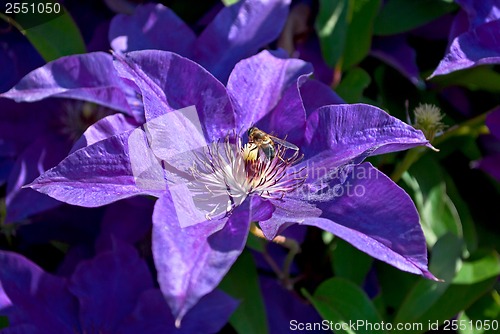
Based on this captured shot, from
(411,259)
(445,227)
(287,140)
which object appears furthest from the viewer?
(445,227)

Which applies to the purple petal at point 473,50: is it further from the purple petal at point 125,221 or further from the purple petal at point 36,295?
the purple petal at point 36,295

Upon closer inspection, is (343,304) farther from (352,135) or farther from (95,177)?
(95,177)

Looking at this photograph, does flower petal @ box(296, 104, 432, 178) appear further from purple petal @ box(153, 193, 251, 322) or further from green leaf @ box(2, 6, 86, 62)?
green leaf @ box(2, 6, 86, 62)

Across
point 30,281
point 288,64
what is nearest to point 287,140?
point 288,64

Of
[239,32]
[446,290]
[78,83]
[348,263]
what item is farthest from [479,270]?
[78,83]

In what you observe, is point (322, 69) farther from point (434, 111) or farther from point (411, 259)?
point (411, 259)

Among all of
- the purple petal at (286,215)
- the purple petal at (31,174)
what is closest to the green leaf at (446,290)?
the purple petal at (286,215)
